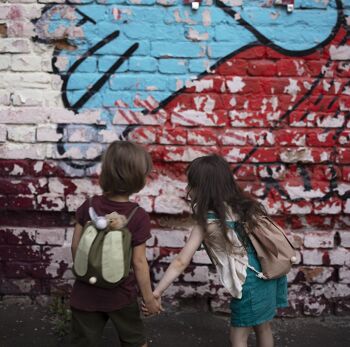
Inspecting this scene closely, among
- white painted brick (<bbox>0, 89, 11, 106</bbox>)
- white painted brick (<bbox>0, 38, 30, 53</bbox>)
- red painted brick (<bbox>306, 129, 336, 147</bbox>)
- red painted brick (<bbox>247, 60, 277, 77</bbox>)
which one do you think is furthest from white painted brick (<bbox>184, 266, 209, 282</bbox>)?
white painted brick (<bbox>0, 38, 30, 53</bbox>)

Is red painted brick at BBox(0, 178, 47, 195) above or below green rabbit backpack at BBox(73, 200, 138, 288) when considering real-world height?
above

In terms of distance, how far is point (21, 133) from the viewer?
3.46 meters

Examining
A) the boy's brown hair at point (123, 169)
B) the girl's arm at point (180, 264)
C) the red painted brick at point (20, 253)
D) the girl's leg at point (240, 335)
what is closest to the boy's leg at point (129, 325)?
the girl's arm at point (180, 264)

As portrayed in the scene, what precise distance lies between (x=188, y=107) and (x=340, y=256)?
4.37ft

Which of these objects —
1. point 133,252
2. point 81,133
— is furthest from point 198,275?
point 81,133

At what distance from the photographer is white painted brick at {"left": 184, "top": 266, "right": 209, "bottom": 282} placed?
3.53 m

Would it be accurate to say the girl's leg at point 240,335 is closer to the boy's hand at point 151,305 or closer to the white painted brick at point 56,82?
the boy's hand at point 151,305

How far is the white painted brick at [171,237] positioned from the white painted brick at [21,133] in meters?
0.98

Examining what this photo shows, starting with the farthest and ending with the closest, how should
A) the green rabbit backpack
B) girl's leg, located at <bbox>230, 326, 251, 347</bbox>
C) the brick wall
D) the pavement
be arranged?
the brick wall, the pavement, girl's leg, located at <bbox>230, 326, 251, 347</bbox>, the green rabbit backpack

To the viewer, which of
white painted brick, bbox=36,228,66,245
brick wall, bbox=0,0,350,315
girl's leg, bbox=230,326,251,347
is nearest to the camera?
girl's leg, bbox=230,326,251,347

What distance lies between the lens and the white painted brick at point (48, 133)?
11.3ft

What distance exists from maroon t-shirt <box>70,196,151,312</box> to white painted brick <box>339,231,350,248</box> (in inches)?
58.2

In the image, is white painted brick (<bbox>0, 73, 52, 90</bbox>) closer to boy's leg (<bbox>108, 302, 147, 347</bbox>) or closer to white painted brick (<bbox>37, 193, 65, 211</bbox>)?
A: white painted brick (<bbox>37, 193, 65, 211</bbox>)

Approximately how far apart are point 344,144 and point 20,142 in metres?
2.01
